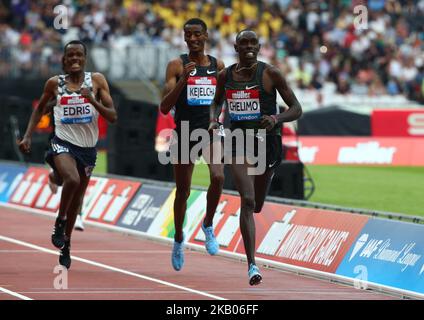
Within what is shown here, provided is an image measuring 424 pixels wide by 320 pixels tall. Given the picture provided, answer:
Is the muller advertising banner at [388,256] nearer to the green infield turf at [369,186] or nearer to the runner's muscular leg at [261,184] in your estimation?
the runner's muscular leg at [261,184]

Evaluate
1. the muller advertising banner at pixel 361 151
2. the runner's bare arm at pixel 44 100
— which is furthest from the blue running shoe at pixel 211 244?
the muller advertising banner at pixel 361 151

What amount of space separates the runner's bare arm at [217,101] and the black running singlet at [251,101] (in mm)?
167

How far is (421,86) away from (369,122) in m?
4.80

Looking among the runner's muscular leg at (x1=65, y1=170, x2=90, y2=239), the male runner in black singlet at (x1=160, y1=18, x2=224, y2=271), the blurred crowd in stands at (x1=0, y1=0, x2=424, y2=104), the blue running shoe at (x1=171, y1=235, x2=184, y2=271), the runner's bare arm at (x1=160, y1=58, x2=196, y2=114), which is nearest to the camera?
the runner's bare arm at (x1=160, y1=58, x2=196, y2=114)

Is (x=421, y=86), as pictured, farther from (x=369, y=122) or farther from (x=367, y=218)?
(x=367, y=218)

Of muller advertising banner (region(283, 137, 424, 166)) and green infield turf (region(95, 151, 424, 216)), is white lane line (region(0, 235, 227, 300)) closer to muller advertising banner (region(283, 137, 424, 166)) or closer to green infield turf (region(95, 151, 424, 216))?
green infield turf (region(95, 151, 424, 216))

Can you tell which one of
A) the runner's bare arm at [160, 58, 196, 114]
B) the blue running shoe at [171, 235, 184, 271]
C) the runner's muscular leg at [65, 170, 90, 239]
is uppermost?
the runner's bare arm at [160, 58, 196, 114]

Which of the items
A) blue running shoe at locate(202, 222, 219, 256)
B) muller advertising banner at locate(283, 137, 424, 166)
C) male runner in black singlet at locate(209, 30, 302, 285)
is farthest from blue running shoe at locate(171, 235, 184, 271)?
muller advertising banner at locate(283, 137, 424, 166)

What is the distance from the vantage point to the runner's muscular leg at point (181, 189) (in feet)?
45.7

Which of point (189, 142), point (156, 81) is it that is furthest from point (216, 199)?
point (156, 81)

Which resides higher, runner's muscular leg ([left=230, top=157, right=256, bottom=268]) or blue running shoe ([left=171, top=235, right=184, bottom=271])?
runner's muscular leg ([left=230, top=157, right=256, bottom=268])

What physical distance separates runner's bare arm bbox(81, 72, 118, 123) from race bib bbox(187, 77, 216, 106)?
0.84 meters

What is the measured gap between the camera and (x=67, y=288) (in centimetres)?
1245

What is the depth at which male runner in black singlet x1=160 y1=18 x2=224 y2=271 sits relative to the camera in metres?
13.4
